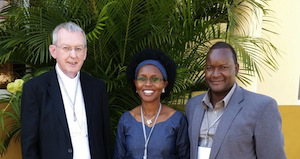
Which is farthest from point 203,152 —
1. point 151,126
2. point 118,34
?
point 118,34

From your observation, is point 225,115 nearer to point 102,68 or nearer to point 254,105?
point 254,105

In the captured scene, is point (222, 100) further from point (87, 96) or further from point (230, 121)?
point (87, 96)

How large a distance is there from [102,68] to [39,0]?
109 cm

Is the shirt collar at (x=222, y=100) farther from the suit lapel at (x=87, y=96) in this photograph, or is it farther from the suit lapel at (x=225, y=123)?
the suit lapel at (x=87, y=96)

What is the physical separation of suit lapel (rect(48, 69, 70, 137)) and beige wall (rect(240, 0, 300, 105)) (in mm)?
4076

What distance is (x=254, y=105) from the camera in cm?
192

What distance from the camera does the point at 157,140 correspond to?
2.28m

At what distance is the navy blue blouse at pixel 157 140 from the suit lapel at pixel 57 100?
1.56ft

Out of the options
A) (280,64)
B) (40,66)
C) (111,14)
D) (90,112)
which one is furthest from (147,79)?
(280,64)

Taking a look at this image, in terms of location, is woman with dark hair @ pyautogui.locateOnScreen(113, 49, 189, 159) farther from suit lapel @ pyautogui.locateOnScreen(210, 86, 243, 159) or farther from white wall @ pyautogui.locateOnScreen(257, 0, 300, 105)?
white wall @ pyautogui.locateOnScreen(257, 0, 300, 105)

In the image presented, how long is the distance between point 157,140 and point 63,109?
0.75 meters

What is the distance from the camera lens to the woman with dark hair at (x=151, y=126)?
2279 millimetres

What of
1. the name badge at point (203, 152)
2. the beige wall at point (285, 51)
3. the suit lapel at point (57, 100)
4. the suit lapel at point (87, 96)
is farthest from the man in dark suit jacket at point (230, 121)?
the beige wall at point (285, 51)

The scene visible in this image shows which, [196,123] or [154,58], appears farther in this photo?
[154,58]
